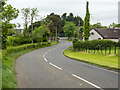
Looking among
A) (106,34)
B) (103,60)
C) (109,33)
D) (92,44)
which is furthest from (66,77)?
(109,33)

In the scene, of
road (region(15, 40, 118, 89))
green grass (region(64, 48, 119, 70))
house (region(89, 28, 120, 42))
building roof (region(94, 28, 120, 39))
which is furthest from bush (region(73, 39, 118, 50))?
road (region(15, 40, 118, 89))

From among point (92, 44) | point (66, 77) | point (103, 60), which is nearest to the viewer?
point (66, 77)

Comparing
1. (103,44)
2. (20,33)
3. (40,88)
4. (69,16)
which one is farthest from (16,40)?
(69,16)

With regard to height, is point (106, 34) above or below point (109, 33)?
below

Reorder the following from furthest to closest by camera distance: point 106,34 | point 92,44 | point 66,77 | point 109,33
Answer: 1. point 109,33
2. point 106,34
3. point 92,44
4. point 66,77

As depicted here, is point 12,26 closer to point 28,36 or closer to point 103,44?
point 103,44

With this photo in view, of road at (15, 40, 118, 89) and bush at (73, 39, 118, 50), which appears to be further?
bush at (73, 39, 118, 50)

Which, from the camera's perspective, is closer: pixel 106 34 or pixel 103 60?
pixel 103 60

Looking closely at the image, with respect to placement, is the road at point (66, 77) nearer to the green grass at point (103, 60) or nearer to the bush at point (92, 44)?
the green grass at point (103, 60)

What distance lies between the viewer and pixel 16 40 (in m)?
47.6

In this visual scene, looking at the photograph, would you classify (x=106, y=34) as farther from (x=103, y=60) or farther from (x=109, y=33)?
(x=103, y=60)

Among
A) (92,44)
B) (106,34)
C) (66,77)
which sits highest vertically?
(106,34)

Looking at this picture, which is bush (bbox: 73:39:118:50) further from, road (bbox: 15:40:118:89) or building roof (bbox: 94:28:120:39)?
road (bbox: 15:40:118:89)

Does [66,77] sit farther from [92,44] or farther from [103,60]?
[92,44]
